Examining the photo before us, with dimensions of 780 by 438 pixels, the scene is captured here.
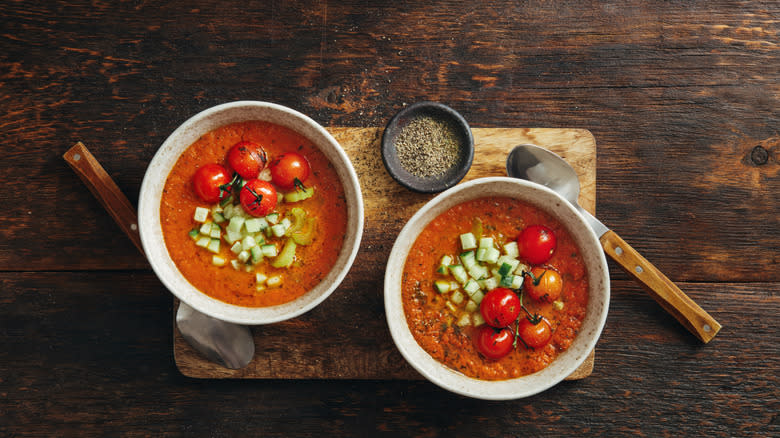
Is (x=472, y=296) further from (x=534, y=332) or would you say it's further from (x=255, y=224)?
(x=255, y=224)

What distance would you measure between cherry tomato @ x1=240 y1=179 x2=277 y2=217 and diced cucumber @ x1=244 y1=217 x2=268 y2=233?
0.03m

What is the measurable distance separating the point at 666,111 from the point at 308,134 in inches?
81.6

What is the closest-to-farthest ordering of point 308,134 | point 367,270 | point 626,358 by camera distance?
1. point 308,134
2. point 367,270
3. point 626,358

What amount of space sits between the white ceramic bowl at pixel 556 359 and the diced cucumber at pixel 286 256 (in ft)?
1.59

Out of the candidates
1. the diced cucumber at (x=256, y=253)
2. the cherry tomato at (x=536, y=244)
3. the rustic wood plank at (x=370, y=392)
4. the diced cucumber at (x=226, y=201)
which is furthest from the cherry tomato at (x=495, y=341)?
the diced cucumber at (x=226, y=201)

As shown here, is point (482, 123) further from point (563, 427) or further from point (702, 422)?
point (702, 422)

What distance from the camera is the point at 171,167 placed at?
2.56 metres

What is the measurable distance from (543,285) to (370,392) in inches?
46.4

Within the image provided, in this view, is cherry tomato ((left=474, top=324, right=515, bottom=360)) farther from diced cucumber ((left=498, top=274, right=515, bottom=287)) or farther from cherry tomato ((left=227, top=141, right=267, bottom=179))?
cherry tomato ((left=227, top=141, right=267, bottom=179))

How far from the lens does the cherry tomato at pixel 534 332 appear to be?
8.24 feet

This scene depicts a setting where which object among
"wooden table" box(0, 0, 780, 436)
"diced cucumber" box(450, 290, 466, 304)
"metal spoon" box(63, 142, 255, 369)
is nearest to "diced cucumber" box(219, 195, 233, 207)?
"metal spoon" box(63, 142, 255, 369)

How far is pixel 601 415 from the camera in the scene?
303 centimetres

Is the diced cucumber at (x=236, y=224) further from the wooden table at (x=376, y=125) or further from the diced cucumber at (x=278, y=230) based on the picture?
the wooden table at (x=376, y=125)

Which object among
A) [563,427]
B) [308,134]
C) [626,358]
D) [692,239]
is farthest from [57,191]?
[692,239]
